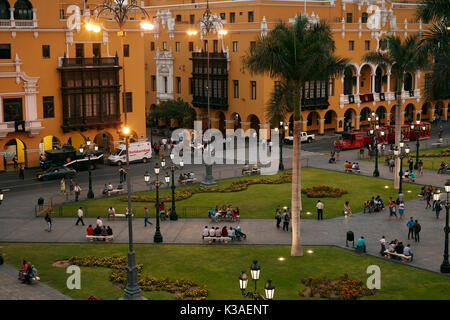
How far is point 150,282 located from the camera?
29.2 m

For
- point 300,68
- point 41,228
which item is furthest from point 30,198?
point 300,68

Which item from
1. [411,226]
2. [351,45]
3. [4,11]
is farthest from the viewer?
[351,45]

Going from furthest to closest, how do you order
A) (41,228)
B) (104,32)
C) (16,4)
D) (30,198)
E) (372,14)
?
(372,14) < (104,32) < (16,4) < (30,198) < (41,228)

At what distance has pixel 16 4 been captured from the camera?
56.4 meters

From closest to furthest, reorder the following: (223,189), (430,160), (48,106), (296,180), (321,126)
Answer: (296,180)
(223,189)
(48,106)
(430,160)
(321,126)

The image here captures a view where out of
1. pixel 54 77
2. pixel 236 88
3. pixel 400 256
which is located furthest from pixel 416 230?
pixel 236 88

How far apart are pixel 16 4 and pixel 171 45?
3015cm

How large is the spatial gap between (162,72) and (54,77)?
27301mm

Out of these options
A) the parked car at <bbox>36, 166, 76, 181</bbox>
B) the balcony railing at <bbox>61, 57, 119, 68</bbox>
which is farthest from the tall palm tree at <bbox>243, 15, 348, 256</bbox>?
the balcony railing at <bbox>61, 57, 119, 68</bbox>

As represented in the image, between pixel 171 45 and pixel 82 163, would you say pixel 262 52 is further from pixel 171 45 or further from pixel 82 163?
pixel 171 45

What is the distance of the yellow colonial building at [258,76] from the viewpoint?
72.6m

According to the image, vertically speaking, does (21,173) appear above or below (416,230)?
above

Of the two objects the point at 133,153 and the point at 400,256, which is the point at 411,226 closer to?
the point at 400,256

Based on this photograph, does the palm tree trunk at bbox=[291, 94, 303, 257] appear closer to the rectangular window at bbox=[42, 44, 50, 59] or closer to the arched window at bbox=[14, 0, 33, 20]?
the rectangular window at bbox=[42, 44, 50, 59]
